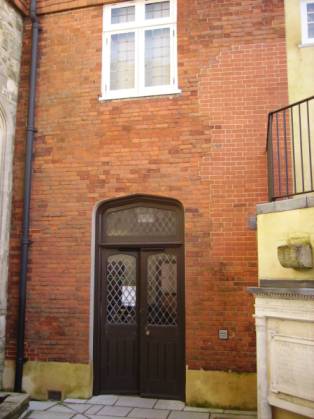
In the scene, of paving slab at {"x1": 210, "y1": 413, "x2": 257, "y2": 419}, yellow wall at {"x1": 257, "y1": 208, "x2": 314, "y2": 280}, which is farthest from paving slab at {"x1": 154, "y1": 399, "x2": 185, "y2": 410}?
yellow wall at {"x1": 257, "y1": 208, "x2": 314, "y2": 280}

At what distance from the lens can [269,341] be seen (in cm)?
482

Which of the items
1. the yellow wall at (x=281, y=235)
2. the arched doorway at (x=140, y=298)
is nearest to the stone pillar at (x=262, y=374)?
the yellow wall at (x=281, y=235)

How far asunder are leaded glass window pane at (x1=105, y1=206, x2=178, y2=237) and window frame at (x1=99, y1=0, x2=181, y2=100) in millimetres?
2027

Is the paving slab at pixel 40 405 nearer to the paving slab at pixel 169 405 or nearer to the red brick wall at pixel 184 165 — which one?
the red brick wall at pixel 184 165

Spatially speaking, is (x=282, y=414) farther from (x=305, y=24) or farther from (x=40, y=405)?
(x=305, y=24)

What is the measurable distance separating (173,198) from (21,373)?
12.6 ft

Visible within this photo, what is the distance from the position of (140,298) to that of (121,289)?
0.38 metres

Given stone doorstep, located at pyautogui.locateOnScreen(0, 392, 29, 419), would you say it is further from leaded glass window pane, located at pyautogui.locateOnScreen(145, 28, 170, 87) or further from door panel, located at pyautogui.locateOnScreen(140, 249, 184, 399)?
leaded glass window pane, located at pyautogui.locateOnScreen(145, 28, 170, 87)

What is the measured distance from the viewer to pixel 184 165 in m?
7.36

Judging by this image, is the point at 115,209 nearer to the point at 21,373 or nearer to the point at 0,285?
the point at 0,285

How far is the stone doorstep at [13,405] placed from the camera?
6022 millimetres

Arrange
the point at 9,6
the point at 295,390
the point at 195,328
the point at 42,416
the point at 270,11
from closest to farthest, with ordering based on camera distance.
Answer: the point at 295,390 → the point at 42,416 → the point at 195,328 → the point at 270,11 → the point at 9,6

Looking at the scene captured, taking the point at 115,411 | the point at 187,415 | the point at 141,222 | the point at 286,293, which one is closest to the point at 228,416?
the point at 187,415

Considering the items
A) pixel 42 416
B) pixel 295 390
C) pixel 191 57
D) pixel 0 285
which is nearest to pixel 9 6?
pixel 191 57
